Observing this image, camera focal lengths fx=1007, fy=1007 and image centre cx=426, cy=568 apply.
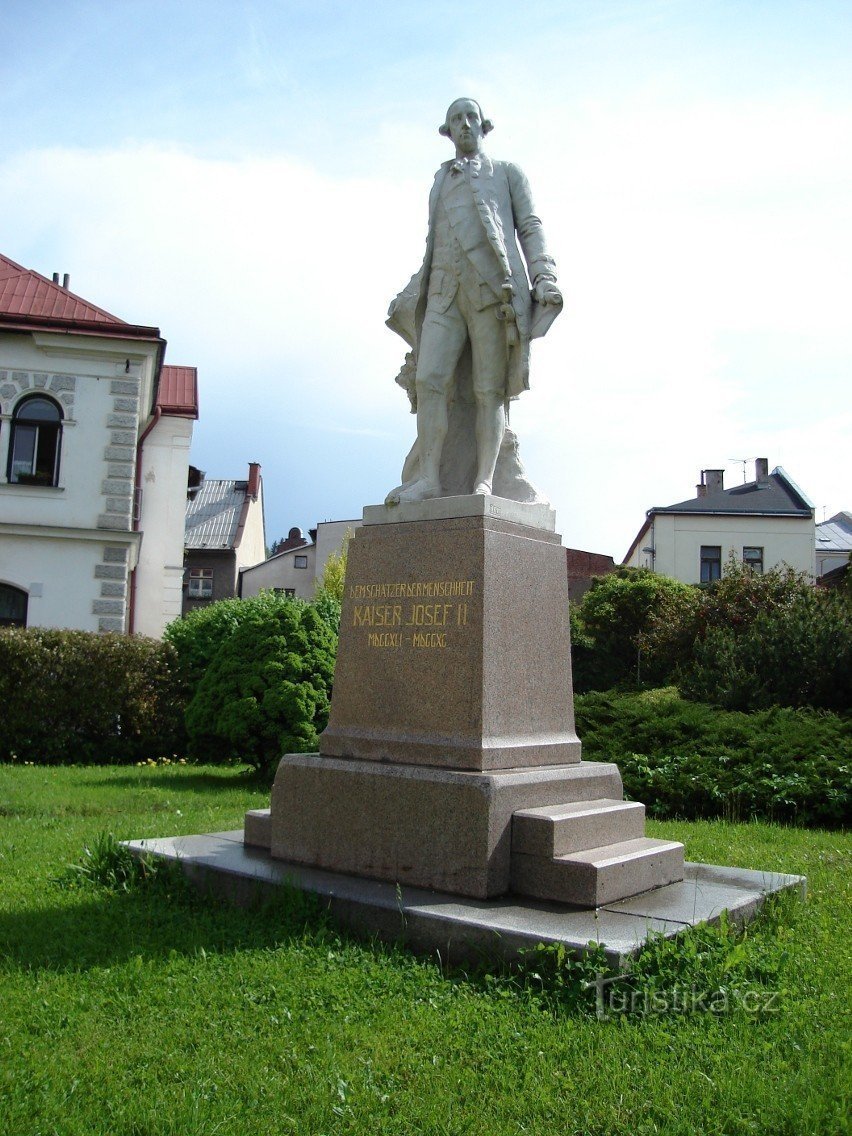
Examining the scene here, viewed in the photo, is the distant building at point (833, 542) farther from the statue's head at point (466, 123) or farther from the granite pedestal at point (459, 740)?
the granite pedestal at point (459, 740)

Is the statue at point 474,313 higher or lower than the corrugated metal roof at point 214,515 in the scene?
lower

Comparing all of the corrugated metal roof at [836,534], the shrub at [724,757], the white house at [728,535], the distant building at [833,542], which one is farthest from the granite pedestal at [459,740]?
the corrugated metal roof at [836,534]

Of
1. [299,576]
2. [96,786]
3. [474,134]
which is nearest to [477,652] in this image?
[474,134]

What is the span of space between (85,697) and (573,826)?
11.5 meters

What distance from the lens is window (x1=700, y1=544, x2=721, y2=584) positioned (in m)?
39.1

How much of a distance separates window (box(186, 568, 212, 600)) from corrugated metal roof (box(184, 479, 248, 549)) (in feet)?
3.30

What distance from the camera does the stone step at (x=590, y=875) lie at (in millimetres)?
→ 4523

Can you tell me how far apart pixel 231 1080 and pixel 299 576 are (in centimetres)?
4272

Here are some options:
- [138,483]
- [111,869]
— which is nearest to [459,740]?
[111,869]

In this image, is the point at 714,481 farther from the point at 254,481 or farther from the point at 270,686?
the point at 270,686

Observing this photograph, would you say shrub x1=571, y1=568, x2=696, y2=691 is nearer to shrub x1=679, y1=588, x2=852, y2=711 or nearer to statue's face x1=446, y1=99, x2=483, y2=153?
shrub x1=679, y1=588, x2=852, y2=711

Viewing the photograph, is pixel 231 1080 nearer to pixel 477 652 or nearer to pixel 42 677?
pixel 477 652

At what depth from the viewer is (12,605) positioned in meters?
18.2

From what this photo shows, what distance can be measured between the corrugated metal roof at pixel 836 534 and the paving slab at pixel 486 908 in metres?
41.0
